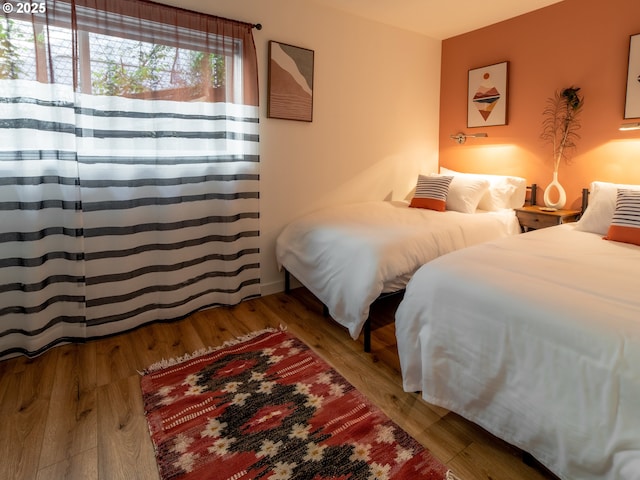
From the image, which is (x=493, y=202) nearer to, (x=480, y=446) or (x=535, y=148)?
(x=535, y=148)

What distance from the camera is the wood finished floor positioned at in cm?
145

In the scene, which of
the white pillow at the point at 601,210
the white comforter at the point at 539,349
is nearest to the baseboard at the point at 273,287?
the white comforter at the point at 539,349

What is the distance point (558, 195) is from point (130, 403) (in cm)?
356

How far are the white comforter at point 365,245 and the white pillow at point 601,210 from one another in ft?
2.15

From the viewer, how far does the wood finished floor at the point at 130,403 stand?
1.45 m

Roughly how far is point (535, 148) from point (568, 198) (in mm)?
546

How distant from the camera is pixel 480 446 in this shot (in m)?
1.55

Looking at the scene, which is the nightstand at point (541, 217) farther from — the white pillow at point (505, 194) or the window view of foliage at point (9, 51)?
the window view of foliage at point (9, 51)

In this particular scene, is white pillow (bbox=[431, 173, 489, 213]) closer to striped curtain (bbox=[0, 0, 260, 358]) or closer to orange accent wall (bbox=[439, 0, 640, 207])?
orange accent wall (bbox=[439, 0, 640, 207])

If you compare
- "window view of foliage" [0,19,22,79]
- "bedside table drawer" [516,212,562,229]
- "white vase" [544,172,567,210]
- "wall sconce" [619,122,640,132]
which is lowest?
"bedside table drawer" [516,212,562,229]

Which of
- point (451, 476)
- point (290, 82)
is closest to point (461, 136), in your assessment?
point (290, 82)

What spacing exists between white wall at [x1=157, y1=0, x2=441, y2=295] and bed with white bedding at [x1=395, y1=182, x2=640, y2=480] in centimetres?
168

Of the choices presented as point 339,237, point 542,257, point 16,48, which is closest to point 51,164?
point 16,48

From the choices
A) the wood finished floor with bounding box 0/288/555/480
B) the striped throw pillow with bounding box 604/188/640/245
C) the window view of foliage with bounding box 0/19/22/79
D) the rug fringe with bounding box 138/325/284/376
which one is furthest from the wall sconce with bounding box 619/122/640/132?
the window view of foliage with bounding box 0/19/22/79
